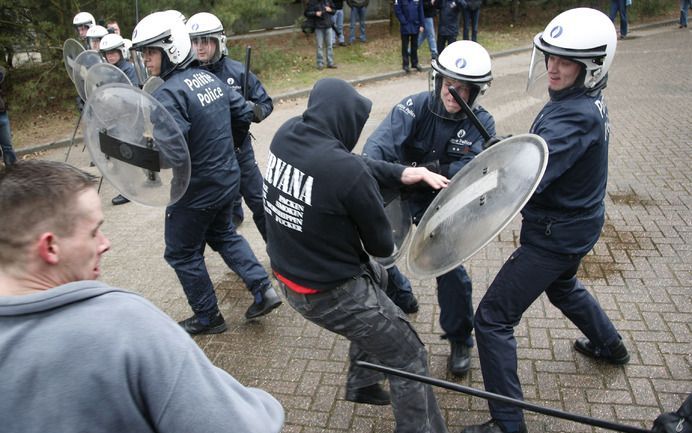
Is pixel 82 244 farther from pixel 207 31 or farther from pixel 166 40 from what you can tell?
pixel 207 31

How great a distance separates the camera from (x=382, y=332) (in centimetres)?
260

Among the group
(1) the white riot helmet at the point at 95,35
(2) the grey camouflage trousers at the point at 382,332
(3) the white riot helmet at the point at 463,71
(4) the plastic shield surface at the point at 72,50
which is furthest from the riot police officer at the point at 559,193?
(1) the white riot helmet at the point at 95,35

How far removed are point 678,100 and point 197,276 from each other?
29.4 feet

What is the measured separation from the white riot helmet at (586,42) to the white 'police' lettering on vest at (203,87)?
6.88 ft

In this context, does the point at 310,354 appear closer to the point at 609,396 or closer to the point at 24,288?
the point at 609,396

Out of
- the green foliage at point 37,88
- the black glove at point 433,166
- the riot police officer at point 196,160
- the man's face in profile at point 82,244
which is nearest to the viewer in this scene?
→ the man's face in profile at point 82,244

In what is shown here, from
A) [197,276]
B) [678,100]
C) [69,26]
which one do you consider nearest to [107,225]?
[197,276]

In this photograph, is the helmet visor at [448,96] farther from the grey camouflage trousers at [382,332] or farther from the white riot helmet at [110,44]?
the white riot helmet at [110,44]

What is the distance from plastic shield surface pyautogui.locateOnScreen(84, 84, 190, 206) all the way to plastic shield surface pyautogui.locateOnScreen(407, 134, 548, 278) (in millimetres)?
1611

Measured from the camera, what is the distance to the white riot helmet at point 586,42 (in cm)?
260

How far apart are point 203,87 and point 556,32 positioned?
2193 mm

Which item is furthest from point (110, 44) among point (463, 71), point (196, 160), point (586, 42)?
point (586, 42)

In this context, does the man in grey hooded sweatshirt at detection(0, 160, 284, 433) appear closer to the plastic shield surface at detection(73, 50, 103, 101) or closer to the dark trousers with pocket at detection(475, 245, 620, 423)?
the dark trousers with pocket at detection(475, 245, 620, 423)

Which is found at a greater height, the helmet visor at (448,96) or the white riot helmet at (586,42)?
the white riot helmet at (586,42)
